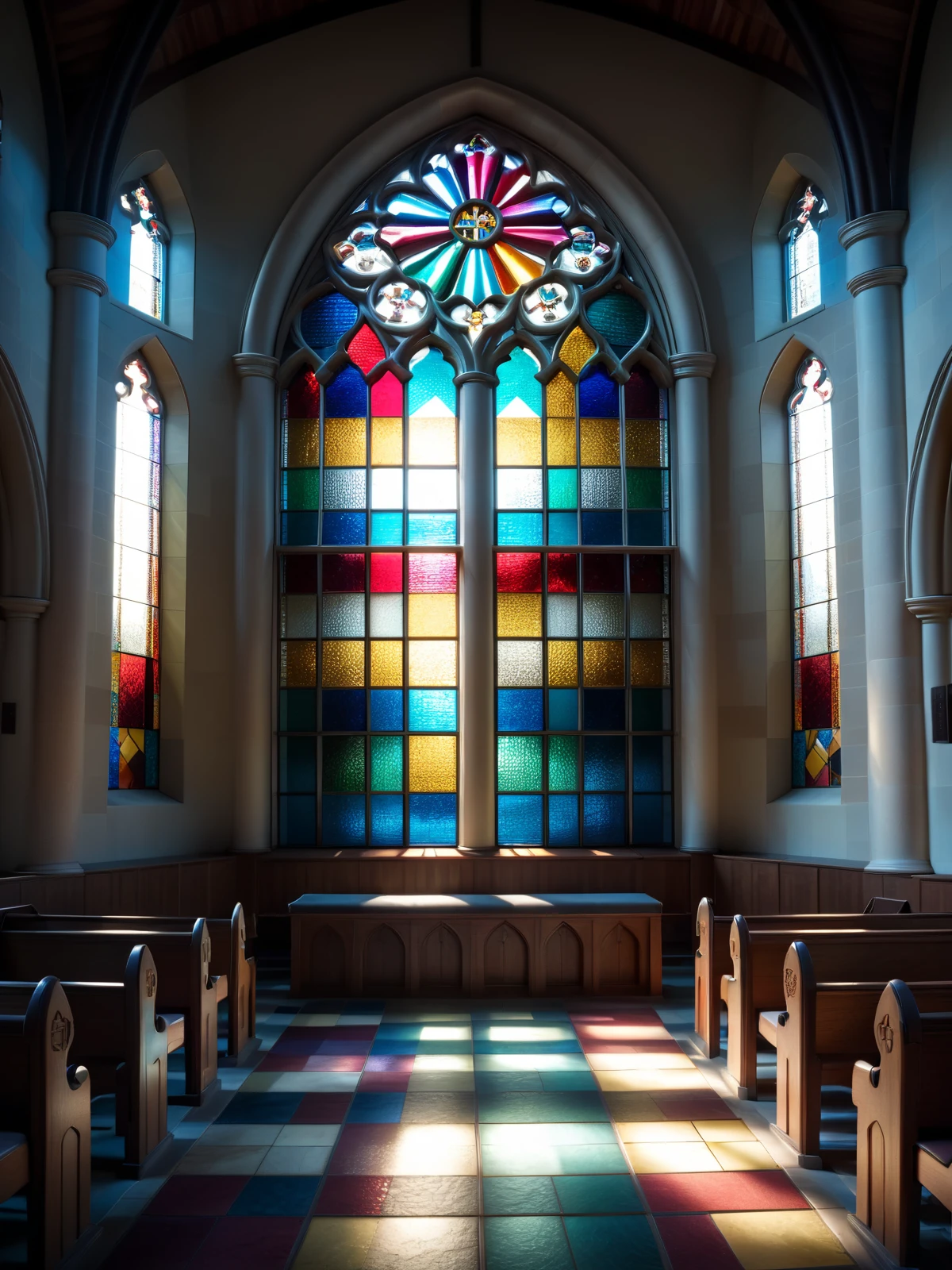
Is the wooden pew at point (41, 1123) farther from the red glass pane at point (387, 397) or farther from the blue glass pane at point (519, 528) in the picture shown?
the red glass pane at point (387, 397)

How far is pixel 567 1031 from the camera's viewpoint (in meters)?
7.20

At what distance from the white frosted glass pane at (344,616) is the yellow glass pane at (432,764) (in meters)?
1.20

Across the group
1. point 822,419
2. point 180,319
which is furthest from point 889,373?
point 180,319

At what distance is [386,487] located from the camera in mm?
11047

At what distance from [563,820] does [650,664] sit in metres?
1.75

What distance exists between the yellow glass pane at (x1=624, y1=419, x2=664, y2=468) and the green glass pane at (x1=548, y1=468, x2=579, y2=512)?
1.93ft

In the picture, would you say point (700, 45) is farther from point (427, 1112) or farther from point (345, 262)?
point (427, 1112)

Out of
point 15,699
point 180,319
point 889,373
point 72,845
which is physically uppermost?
point 180,319

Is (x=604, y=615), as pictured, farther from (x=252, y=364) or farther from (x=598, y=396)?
(x=252, y=364)

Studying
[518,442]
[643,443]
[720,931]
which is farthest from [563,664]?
[720,931]

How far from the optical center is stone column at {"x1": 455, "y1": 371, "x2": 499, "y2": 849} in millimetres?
10438

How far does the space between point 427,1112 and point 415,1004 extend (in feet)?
8.24

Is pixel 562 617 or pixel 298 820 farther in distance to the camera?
pixel 562 617

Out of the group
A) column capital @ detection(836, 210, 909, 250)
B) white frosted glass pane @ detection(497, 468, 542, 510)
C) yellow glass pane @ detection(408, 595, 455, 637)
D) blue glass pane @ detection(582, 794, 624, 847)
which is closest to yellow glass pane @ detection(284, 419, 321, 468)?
yellow glass pane @ detection(408, 595, 455, 637)
